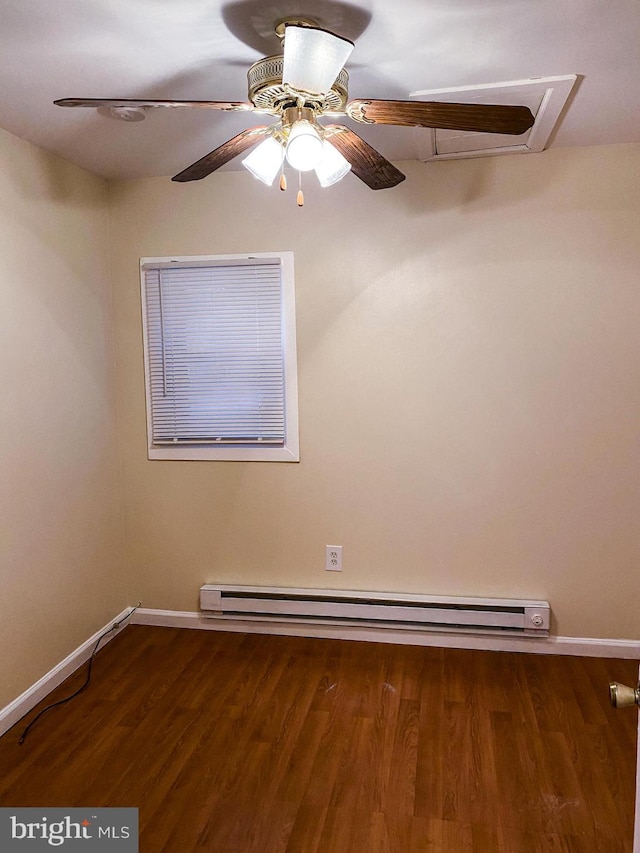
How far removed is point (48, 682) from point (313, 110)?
253 centimetres

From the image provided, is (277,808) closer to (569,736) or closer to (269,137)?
(569,736)

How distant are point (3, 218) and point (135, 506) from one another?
156 cm

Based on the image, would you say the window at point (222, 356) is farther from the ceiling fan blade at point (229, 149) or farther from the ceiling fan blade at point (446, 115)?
the ceiling fan blade at point (446, 115)

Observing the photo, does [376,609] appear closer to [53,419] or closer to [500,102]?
[53,419]

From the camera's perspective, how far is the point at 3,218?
2.46 meters

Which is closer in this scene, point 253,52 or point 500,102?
point 253,52

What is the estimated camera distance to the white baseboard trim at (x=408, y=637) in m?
2.98

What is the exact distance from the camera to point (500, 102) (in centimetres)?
224

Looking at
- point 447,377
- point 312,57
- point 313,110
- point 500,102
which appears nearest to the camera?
point 312,57

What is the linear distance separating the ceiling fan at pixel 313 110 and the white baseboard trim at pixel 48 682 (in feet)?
7.09

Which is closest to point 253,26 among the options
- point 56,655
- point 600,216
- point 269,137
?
point 269,137

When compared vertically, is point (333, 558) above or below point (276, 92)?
below

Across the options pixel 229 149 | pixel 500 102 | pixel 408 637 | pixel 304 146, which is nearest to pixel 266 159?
pixel 229 149

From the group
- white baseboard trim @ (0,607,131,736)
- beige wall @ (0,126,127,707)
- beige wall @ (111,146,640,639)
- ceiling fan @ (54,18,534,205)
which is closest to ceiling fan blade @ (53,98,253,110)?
ceiling fan @ (54,18,534,205)
